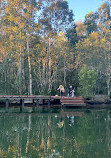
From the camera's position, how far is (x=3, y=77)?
29797mm

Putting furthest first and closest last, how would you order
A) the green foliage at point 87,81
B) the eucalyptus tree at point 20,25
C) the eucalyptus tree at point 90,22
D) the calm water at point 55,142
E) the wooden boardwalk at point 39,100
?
the eucalyptus tree at point 90,22 → the green foliage at point 87,81 → the eucalyptus tree at point 20,25 → the wooden boardwalk at point 39,100 → the calm water at point 55,142

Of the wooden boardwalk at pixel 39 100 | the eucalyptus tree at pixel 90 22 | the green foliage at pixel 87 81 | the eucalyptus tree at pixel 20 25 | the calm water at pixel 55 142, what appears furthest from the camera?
the eucalyptus tree at pixel 90 22

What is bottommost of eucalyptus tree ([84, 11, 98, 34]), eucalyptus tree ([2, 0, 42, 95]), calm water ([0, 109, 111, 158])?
calm water ([0, 109, 111, 158])

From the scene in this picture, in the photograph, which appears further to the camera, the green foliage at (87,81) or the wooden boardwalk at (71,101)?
the green foliage at (87,81)

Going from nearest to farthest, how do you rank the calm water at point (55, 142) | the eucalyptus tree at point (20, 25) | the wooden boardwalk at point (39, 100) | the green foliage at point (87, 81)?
the calm water at point (55, 142), the wooden boardwalk at point (39, 100), the eucalyptus tree at point (20, 25), the green foliage at point (87, 81)

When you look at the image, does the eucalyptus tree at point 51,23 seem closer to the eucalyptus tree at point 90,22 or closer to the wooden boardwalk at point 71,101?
the wooden boardwalk at point 71,101

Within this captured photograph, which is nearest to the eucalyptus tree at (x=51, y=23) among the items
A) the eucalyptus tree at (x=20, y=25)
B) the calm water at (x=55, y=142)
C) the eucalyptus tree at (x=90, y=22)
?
the eucalyptus tree at (x=20, y=25)

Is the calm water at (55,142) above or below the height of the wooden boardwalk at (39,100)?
below

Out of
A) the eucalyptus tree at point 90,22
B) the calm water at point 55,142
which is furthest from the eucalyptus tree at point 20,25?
the eucalyptus tree at point 90,22

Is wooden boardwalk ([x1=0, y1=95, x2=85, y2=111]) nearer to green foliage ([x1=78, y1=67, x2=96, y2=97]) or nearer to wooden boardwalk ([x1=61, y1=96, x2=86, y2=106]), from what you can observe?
wooden boardwalk ([x1=61, y1=96, x2=86, y2=106])

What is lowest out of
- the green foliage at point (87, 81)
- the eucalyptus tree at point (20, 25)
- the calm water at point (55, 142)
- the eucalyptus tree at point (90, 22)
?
the calm water at point (55, 142)

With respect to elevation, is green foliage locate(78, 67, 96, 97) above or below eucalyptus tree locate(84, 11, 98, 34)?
below

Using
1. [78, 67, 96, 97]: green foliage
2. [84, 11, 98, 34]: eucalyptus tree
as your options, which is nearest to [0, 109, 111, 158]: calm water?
[78, 67, 96, 97]: green foliage

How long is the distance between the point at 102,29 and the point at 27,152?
3594 cm
